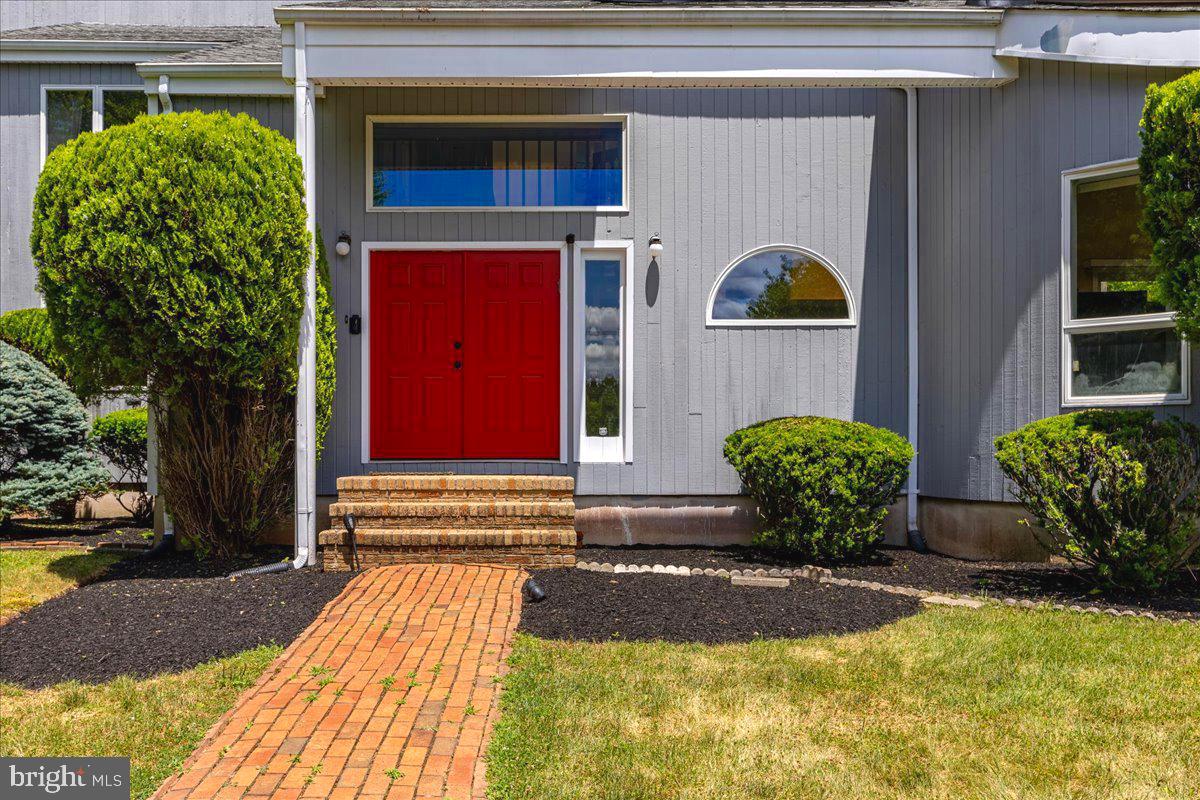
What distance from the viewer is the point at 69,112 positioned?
29.9 feet

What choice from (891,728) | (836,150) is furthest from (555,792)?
(836,150)

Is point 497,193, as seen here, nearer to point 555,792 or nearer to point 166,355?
point 166,355

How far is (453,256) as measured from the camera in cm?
725

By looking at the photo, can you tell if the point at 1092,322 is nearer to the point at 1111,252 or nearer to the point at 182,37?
the point at 1111,252

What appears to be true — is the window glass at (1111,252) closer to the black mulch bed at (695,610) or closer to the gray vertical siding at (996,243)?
the gray vertical siding at (996,243)

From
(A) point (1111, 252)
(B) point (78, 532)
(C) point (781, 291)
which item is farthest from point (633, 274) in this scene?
(B) point (78, 532)

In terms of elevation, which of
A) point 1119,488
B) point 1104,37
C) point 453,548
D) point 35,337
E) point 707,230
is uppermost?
point 1104,37

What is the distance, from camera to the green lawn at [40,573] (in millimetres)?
5461

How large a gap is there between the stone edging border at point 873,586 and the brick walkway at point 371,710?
1239 mm

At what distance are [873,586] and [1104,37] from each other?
3971 millimetres

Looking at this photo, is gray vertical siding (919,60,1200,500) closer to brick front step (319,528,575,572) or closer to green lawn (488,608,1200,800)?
green lawn (488,608,1200,800)

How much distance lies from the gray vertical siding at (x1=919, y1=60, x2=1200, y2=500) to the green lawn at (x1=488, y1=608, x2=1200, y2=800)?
219 cm

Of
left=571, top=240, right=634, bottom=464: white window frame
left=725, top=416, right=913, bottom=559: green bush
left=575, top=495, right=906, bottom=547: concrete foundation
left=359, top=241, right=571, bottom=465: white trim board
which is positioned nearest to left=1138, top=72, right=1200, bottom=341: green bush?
left=725, top=416, right=913, bottom=559: green bush

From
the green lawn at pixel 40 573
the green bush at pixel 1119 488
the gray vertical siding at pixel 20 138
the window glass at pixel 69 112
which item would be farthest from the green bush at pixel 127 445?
the green bush at pixel 1119 488
